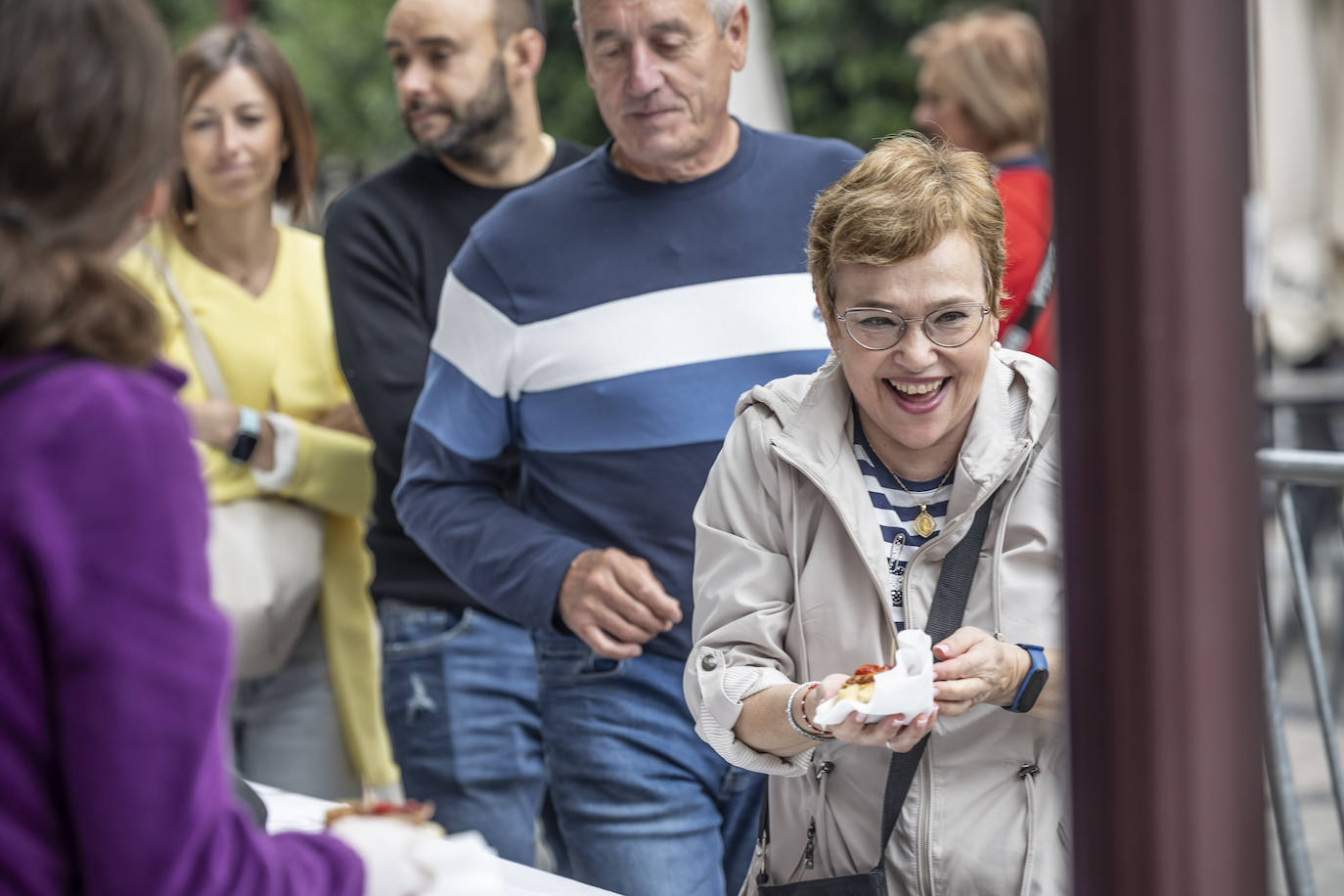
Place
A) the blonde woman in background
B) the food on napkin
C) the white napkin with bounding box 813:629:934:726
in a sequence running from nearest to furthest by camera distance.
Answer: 1. the food on napkin
2. the white napkin with bounding box 813:629:934:726
3. the blonde woman in background

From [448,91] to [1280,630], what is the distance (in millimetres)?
4389

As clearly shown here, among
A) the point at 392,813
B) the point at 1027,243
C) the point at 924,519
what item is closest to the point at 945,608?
the point at 924,519

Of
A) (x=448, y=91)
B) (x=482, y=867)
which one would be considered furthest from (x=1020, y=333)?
(x=482, y=867)

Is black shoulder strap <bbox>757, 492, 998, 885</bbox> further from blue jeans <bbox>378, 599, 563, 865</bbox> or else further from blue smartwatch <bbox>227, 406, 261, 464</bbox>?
blue smartwatch <bbox>227, 406, 261, 464</bbox>

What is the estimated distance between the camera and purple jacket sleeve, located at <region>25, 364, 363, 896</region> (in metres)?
1.01

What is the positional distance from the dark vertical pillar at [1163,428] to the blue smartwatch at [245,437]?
84.3 inches

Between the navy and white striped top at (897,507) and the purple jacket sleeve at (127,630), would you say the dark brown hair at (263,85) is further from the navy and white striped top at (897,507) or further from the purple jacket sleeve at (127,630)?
the purple jacket sleeve at (127,630)

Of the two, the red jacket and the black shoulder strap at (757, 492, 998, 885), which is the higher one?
the red jacket

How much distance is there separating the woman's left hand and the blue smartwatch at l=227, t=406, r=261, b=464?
1792 millimetres

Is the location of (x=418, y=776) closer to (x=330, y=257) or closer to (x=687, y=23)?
(x=330, y=257)

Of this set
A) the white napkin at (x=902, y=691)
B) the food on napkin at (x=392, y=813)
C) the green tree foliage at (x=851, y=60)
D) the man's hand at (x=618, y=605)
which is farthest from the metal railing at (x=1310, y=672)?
the green tree foliage at (x=851, y=60)

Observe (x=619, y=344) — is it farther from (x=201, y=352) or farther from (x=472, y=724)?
(x=201, y=352)

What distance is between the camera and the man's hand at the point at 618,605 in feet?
6.95

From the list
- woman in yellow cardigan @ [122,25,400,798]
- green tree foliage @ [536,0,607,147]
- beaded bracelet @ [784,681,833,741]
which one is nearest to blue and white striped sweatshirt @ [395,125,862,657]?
beaded bracelet @ [784,681,833,741]
